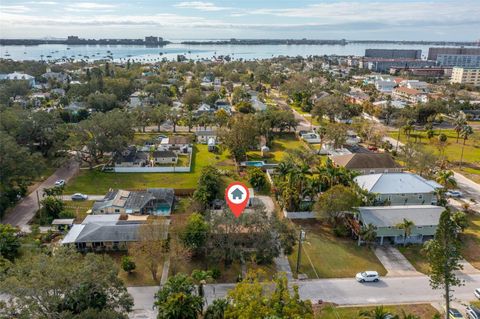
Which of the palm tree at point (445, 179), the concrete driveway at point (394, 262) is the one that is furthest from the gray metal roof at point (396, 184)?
the concrete driveway at point (394, 262)

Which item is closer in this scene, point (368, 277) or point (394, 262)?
point (368, 277)

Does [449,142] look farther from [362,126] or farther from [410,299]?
[410,299]

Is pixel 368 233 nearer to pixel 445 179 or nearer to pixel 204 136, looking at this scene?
pixel 445 179

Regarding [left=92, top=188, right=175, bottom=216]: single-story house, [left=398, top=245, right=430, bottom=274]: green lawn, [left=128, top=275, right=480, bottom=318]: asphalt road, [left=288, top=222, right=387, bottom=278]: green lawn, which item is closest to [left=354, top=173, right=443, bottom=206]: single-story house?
[left=398, top=245, right=430, bottom=274]: green lawn

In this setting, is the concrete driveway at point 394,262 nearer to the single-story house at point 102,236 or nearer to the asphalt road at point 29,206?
the single-story house at point 102,236

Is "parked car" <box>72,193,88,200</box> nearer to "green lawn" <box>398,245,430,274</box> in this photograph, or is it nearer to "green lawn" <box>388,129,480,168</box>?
"green lawn" <box>398,245,430,274</box>

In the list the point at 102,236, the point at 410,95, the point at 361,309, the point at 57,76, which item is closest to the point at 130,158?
the point at 102,236
